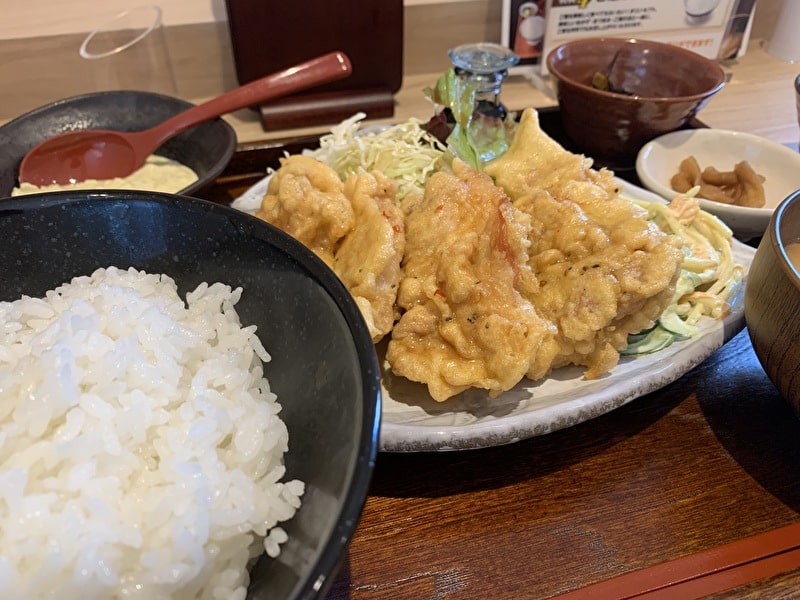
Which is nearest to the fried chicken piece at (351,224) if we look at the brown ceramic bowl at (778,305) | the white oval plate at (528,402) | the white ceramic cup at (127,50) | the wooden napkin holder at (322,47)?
the white oval plate at (528,402)

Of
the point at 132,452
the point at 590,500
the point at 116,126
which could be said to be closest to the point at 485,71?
the point at 116,126

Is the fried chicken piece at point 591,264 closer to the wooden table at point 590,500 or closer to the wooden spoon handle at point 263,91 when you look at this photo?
the wooden table at point 590,500

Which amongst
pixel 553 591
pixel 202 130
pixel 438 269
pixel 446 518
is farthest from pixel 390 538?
pixel 202 130

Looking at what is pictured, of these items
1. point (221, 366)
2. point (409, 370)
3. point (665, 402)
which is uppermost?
point (221, 366)

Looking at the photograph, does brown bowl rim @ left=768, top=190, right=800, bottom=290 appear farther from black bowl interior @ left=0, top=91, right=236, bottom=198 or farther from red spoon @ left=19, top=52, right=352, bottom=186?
black bowl interior @ left=0, top=91, right=236, bottom=198

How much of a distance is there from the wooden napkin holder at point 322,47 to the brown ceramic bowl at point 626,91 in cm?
87

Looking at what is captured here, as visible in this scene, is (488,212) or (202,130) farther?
(202,130)

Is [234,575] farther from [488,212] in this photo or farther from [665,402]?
[665,402]

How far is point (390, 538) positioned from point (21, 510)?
0.81m

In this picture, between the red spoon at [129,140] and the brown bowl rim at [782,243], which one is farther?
the red spoon at [129,140]

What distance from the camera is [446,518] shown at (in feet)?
4.93

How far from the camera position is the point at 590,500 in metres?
1.54

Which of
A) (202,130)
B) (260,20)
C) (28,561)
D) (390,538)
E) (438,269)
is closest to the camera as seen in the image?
(28,561)

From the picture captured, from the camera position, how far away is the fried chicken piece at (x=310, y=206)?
6.11 feet
